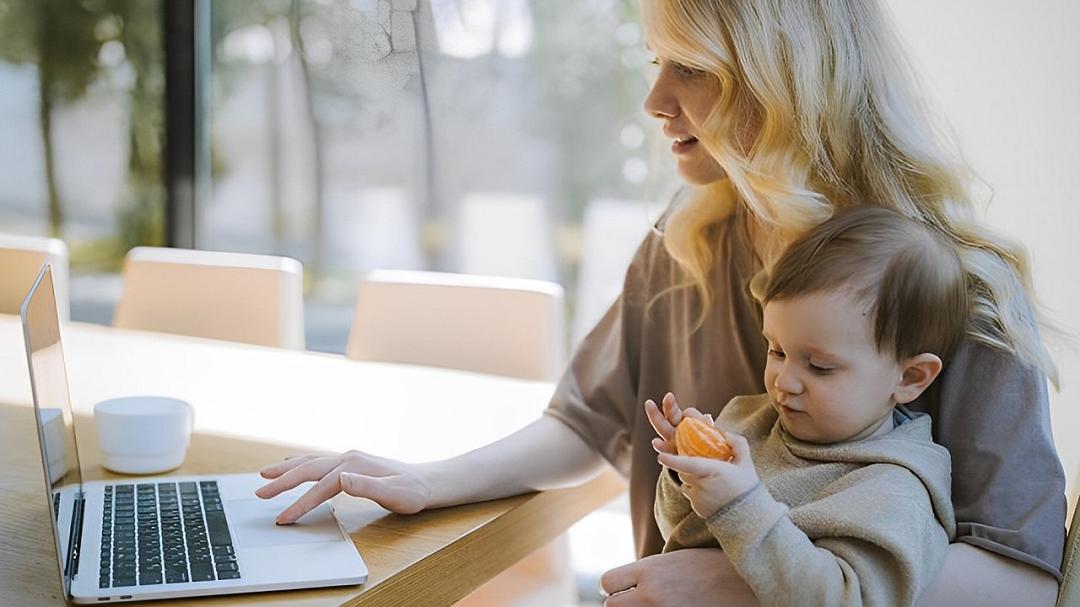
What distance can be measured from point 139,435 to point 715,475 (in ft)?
1.90

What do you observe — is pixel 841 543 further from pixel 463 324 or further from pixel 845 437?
pixel 463 324

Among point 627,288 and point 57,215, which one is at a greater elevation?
point 627,288

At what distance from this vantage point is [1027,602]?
876 mm

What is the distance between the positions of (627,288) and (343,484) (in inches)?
16.8

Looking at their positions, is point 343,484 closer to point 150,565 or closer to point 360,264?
point 150,565

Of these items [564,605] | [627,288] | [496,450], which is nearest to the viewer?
[496,450]

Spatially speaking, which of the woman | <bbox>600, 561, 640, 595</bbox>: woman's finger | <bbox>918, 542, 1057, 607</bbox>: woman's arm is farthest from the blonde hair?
<bbox>600, 561, 640, 595</bbox>: woman's finger

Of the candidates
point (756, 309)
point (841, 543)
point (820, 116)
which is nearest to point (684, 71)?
point (820, 116)

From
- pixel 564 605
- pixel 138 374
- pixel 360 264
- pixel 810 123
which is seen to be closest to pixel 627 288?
pixel 810 123

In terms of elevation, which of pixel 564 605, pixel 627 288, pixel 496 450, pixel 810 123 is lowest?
pixel 564 605

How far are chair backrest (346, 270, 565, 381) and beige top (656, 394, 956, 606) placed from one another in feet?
2.68

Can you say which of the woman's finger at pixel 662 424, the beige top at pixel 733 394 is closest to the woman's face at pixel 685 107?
the beige top at pixel 733 394

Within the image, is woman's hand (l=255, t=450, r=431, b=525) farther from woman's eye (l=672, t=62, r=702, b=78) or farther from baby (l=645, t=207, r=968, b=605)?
woman's eye (l=672, t=62, r=702, b=78)

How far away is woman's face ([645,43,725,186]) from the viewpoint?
104 centimetres
